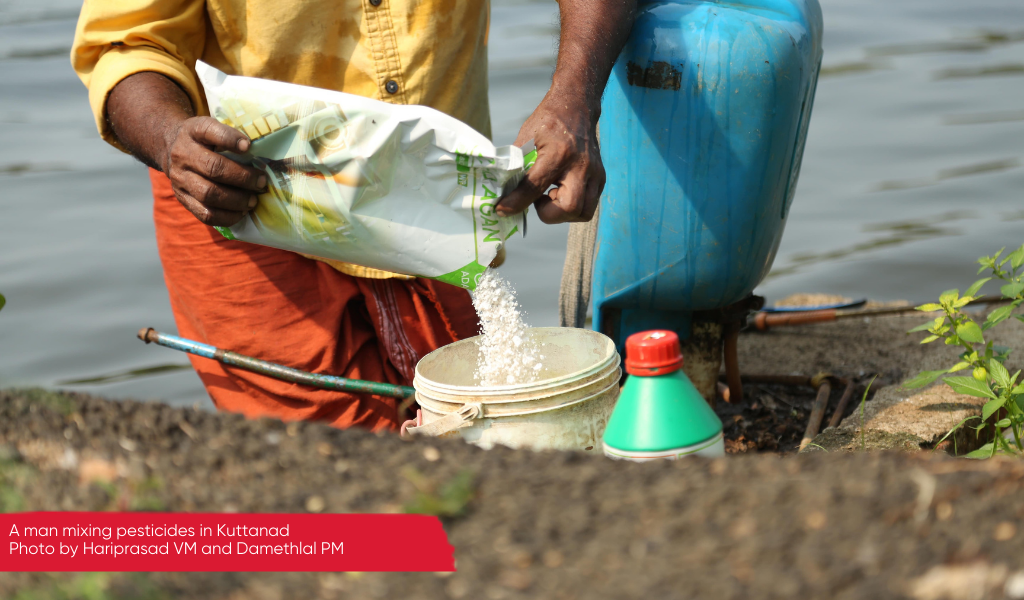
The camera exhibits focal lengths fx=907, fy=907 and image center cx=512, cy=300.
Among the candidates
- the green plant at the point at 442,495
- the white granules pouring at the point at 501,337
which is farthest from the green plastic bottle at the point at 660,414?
the white granules pouring at the point at 501,337

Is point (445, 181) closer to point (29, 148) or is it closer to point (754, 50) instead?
point (754, 50)

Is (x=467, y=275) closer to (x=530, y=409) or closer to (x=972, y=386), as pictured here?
(x=530, y=409)

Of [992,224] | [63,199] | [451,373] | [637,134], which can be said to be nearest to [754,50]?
[637,134]

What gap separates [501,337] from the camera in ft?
6.01

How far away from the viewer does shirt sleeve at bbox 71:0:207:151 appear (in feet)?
6.53

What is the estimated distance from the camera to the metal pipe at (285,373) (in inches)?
85.9

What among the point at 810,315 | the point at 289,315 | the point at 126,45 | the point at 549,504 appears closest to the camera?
the point at 549,504

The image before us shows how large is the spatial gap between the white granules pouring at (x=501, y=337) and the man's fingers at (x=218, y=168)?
0.50 meters

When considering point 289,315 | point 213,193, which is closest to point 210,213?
point 213,193

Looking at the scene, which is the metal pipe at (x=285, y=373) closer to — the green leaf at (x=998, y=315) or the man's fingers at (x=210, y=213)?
the man's fingers at (x=210, y=213)

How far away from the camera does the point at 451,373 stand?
6.49 ft

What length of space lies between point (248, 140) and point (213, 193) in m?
0.14

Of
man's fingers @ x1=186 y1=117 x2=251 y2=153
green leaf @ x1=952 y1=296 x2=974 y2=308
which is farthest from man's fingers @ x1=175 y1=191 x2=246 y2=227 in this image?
green leaf @ x1=952 y1=296 x2=974 y2=308

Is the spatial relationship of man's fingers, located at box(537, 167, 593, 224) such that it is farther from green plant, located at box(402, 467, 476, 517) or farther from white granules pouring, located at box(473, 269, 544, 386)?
green plant, located at box(402, 467, 476, 517)
